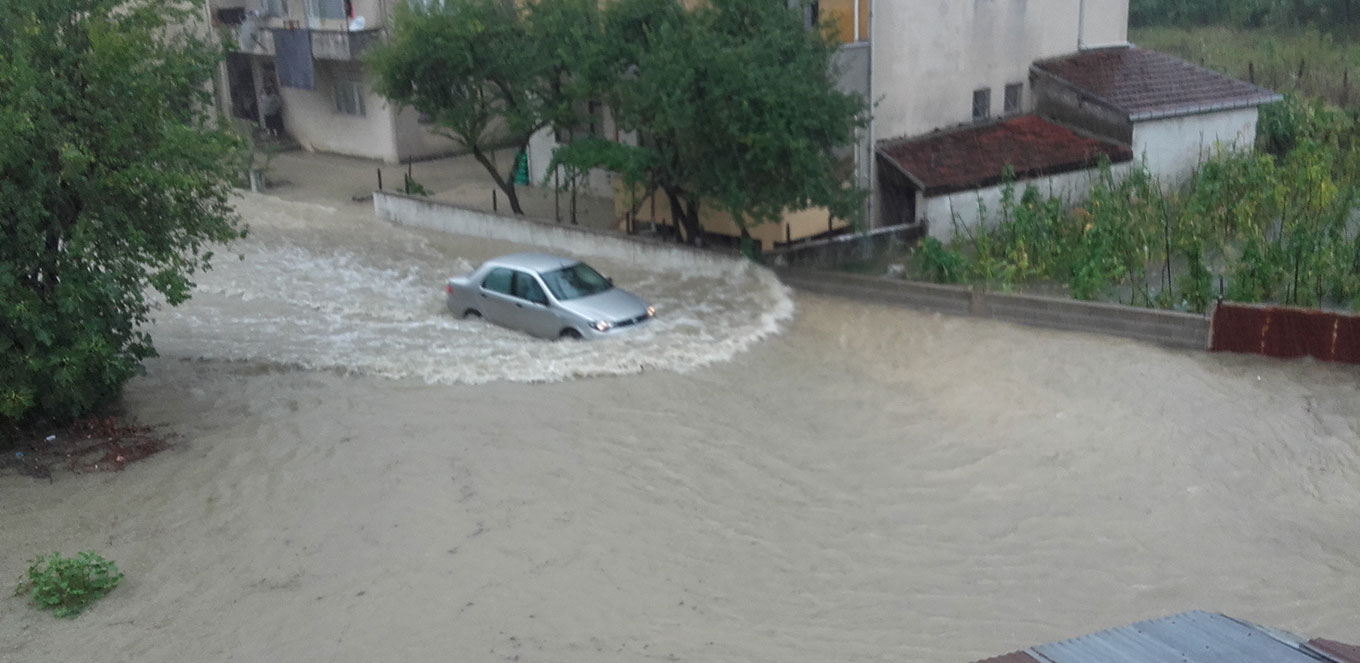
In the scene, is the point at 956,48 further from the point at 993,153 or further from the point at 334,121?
the point at 334,121

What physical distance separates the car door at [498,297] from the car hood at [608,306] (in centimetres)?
117

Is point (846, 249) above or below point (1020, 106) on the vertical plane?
below

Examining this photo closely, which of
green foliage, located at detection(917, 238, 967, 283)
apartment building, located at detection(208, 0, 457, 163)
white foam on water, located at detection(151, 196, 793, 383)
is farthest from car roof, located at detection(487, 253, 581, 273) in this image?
apartment building, located at detection(208, 0, 457, 163)

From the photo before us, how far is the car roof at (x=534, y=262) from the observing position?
57.7 ft

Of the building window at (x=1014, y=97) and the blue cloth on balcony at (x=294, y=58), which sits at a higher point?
the blue cloth on balcony at (x=294, y=58)

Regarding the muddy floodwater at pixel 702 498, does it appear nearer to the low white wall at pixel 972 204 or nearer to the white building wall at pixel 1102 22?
the low white wall at pixel 972 204

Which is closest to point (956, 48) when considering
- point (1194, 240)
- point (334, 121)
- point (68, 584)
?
point (1194, 240)

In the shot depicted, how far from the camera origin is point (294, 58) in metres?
32.2

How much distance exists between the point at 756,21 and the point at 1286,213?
9664mm

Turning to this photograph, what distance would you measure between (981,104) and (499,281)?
42.1ft

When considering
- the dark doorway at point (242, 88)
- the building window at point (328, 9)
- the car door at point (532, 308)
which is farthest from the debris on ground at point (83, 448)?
the dark doorway at point (242, 88)

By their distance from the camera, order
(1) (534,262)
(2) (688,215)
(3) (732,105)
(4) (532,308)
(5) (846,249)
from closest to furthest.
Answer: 1. (4) (532,308)
2. (1) (534,262)
3. (3) (732,105)
4. (5) (846,249)
5. (2) (688,215)

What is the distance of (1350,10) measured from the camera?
125 ft

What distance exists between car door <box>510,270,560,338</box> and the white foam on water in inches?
10.7
